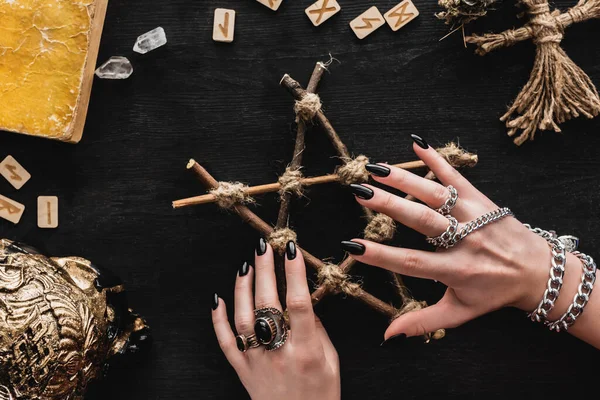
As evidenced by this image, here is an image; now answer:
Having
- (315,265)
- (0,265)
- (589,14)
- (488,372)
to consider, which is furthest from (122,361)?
(589,14)

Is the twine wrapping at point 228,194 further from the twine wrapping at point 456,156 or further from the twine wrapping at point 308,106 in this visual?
the twine wrapping at point 456,156

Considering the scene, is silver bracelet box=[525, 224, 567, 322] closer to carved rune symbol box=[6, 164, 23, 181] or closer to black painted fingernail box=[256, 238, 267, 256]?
black painted fingernail box=[256, 238, 267, 256]

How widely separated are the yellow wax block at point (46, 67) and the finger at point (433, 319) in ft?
2.94

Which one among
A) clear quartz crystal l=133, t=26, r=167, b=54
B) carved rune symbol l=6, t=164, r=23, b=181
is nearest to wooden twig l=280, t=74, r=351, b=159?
clear quartz crystal l=133, t=26, r=167, b=54

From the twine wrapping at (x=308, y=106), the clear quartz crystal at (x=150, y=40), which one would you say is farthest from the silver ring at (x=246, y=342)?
the clear quartz crystal at (x=150, y=40)

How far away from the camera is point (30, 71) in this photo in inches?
51.5

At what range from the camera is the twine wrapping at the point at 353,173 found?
1.27m

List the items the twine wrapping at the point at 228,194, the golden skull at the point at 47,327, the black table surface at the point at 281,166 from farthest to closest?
the black table surface at the point at 281,166 < the twine wrapping at the point at 228,194 < the golden skull at the point at 47,327

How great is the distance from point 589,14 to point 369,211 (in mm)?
707

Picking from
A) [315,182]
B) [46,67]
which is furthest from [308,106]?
[46,67]

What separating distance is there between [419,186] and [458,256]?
169 millimetres

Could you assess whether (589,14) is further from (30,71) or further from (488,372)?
(30,71)

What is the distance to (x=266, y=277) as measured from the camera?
1.24 meters

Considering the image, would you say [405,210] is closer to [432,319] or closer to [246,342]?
[432,319]
